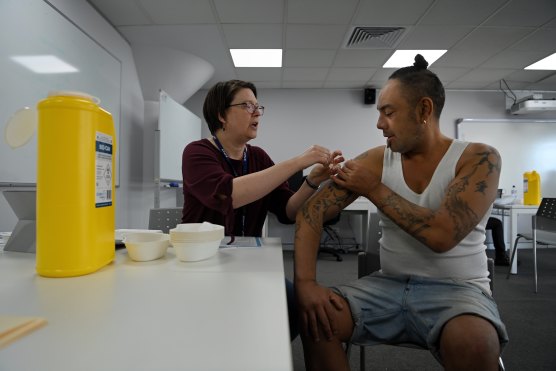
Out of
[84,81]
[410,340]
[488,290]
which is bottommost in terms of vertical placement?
[410,340]

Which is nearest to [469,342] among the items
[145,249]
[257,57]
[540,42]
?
[145,249]

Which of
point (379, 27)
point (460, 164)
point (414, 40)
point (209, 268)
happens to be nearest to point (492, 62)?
point (414, 40)

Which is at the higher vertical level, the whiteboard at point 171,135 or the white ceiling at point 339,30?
the white ceiling at point 339,30

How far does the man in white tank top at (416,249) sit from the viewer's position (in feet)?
2.65

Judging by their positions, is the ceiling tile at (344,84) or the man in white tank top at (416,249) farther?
the ceiling tile at (344,84)

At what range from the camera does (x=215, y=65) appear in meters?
4.36

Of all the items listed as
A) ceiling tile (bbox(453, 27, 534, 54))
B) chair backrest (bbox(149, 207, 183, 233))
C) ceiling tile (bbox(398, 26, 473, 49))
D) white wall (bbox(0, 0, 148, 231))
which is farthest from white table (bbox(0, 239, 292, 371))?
ceiling tile (bbox(453, 27, 534, 54))

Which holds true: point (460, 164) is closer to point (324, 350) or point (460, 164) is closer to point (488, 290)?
point (488, 290)

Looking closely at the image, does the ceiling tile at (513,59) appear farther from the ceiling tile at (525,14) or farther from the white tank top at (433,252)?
the white tank top at (433,252)

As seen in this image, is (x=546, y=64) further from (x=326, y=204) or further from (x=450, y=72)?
(x=326, y=204)

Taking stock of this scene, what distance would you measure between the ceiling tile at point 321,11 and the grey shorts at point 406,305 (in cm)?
272

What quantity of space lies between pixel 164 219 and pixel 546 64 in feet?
17.6

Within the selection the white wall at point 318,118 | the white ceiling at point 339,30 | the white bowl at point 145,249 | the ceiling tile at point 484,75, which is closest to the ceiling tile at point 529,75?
the white ceiling at point 339,30

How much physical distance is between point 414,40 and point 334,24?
102 centimetres
